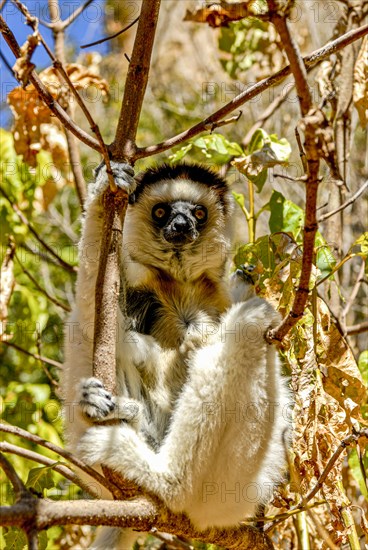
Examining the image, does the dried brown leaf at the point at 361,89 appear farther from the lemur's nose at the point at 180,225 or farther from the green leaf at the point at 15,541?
the green leaf at the point at 15,541

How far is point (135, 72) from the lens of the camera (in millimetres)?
3428

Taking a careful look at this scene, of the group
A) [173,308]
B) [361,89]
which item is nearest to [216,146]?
[361,89]

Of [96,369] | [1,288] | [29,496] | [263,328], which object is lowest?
[29,496]

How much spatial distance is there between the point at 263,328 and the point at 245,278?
3.88ft

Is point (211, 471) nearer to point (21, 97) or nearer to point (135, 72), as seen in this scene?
point (135, 72)

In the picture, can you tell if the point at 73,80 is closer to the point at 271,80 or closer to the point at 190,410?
the point at 271,80

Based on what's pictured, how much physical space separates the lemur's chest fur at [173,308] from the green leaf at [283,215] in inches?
22.8

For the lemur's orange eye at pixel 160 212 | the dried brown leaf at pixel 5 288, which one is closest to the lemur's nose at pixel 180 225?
the lemur's orange eye at pixel 160 212

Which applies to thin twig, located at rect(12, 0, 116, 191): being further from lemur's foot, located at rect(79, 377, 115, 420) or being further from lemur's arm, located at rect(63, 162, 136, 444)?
lemur's foot, located at rect(79, 377, 115, 420)

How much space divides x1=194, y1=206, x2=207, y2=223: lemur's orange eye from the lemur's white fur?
108cm

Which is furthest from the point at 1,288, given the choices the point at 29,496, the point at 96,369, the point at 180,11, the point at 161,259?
the point at 180,11

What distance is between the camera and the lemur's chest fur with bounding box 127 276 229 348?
4238 millimetres

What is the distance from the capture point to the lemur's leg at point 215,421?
358 centimetres

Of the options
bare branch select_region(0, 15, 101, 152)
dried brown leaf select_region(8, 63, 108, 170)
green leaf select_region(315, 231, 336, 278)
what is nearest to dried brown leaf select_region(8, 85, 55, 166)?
dried brown leaf select_region(8, 63, 108, 170)
